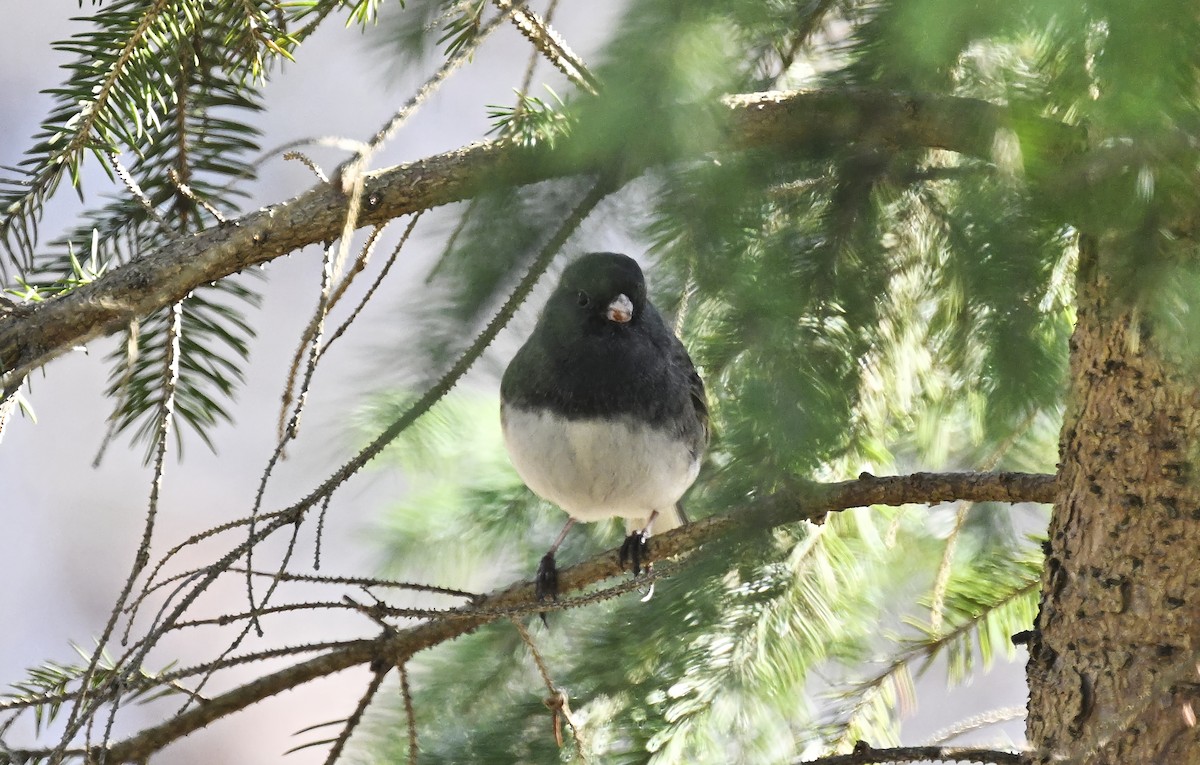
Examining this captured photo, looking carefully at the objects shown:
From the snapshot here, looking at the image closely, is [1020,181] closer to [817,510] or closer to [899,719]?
[817,510]

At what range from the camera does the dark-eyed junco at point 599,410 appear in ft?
4.12

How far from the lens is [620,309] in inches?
45.6

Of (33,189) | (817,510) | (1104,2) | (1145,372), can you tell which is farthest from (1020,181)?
(33,189)

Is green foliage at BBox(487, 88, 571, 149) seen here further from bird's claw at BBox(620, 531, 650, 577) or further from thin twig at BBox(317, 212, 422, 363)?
bird's claw at BBox(620, 531, 650, 577)

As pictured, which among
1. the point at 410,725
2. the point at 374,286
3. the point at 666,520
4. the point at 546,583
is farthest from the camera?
the point at 666,520

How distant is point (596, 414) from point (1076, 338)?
0.53 meters

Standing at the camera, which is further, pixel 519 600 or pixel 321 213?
pixel 519 600

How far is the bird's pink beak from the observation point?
1.16 m

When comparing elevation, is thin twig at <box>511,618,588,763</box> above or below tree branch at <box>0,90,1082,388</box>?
below

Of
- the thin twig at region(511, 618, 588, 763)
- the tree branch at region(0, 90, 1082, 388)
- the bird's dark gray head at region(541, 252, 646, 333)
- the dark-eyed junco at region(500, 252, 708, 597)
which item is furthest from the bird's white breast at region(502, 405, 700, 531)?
the tree branch at region(0, 90, 1082, 388)

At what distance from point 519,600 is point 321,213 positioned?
21.0 inches

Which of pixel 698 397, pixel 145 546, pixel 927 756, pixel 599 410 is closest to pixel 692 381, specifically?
pixel 698 397

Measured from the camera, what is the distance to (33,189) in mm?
988

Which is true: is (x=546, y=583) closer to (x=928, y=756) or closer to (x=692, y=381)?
(x=692, y=381)
